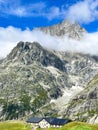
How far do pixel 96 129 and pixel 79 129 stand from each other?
84.2 meters

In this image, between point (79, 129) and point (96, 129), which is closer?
point (79, 129)

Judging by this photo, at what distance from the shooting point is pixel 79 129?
57.8m

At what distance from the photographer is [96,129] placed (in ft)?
457
